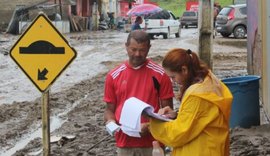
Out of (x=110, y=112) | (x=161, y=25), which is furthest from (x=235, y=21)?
(x=110, y=112)

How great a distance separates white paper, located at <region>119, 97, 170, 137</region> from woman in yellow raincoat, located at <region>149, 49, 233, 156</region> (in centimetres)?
7

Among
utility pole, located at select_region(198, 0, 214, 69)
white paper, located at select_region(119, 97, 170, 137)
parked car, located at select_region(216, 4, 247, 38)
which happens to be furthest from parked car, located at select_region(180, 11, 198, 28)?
white paper, located at select_region(119, 97, 170, 137)

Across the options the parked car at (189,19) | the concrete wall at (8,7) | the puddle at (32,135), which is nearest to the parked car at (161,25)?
the concrete wall at (8,7)

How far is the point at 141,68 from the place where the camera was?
15.5ft

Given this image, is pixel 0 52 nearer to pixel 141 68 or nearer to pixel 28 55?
pixel 28 55

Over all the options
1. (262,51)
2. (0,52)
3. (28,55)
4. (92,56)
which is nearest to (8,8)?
(0,52)

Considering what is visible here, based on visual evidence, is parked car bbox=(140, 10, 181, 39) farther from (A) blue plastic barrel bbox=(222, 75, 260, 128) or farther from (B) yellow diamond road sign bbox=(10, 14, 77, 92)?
(B) yellow diamond road sign bbox=(10, 14, 77, 92)

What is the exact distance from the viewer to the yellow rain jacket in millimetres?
3770

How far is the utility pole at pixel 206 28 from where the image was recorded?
1329 cm

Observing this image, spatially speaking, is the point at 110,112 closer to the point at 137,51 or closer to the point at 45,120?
the point at 137,51

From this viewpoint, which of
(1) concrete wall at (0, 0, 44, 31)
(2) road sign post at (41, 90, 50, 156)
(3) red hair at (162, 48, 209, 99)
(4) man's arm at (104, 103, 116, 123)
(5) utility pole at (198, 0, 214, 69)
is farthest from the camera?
(1) concrete wall at (0, 0, 44, 31)

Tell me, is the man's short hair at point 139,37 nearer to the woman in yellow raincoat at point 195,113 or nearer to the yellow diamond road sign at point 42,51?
the woman in yellow raincoat at point 195,113

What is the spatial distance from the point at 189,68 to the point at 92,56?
902 inches

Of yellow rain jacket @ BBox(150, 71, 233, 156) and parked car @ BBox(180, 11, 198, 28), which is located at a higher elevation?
parked car @ BBox(180, 11, 198, 28)
